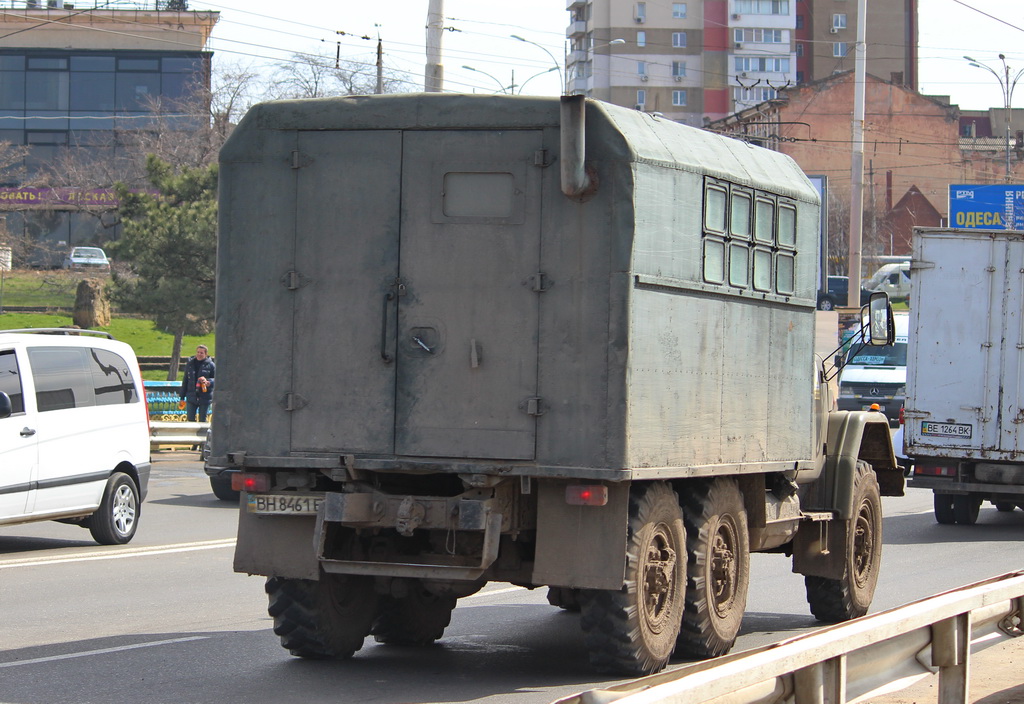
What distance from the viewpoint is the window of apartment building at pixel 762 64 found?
4336 inches

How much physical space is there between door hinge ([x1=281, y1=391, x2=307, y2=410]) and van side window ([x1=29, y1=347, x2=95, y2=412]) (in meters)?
6.33

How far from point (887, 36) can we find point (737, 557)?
109 metres

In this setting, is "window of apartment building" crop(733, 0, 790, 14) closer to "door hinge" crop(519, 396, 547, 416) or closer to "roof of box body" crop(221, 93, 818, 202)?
"roof of box body" crop(221, 93, 818, 202)

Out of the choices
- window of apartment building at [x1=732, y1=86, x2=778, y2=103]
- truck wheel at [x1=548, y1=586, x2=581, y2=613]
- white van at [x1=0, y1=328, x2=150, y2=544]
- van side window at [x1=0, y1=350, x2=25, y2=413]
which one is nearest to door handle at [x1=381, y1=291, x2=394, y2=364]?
truck wheel at [x1=548, y1=586, x2=581, y2=613]

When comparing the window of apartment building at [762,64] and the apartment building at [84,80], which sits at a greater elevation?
the window of apartment building at [762,64]

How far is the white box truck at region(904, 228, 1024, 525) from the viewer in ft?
56.4

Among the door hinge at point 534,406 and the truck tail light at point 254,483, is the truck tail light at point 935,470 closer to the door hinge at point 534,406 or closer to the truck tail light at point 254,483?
the door hinge at point 534,406

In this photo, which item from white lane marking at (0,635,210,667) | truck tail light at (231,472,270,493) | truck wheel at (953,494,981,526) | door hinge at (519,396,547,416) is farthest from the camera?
truck wheel at (953,494,981,526)

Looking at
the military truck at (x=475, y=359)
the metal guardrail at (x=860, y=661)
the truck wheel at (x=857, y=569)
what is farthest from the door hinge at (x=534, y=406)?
the truck wheel at (x=857, y=569)

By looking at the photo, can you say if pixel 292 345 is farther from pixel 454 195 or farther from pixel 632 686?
pixel 632 686

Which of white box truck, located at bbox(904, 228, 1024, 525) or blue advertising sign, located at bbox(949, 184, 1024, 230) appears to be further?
blue advertising sign, located at bbox(949, 184, 1024, 230)

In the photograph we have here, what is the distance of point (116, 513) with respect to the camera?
14586mm

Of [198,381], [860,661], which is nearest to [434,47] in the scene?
[198,381]

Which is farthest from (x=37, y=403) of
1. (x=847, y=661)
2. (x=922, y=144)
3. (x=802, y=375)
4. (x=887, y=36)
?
(x=887, y=36)
